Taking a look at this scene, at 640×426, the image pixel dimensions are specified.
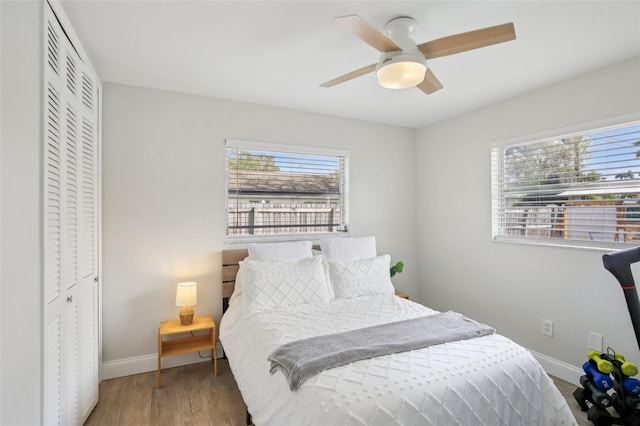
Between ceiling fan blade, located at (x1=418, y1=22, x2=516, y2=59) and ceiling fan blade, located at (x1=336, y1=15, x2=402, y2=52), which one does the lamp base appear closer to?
ceiling fan blade, located at (x1=336, y1=15, x2=402, y2=52)

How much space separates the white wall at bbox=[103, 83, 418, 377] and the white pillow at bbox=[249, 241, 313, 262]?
1.31 feet

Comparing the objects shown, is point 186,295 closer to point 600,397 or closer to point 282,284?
point 282,284

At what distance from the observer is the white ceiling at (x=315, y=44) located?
1754mm

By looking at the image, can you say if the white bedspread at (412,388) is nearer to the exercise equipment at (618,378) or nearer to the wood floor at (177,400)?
the wood floor at (177,400)

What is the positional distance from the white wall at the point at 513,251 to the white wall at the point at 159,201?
6.06 feet

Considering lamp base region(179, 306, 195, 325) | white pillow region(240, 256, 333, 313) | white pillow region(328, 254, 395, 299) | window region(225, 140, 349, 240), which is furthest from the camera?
window region(225, 140, 349, 240)

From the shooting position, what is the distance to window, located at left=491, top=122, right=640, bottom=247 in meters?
2.38

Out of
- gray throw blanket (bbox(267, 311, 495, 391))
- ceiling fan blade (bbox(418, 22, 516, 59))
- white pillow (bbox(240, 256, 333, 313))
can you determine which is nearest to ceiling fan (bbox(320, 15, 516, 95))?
ceiling fan blade (bbox(418, 22, 516, 59))

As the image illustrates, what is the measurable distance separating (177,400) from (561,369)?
3128 millimetres

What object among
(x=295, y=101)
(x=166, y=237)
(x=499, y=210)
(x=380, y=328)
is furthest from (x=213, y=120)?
(x=499, y=210)

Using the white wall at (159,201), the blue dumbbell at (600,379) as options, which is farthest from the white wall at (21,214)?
the blue dumbbell at (600,379)

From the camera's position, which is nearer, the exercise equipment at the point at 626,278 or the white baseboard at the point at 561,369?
the exercise equipment at the point at 626,278

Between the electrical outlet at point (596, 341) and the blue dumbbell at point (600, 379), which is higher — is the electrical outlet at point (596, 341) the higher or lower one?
the higher one

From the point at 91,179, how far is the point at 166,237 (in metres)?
0.80
